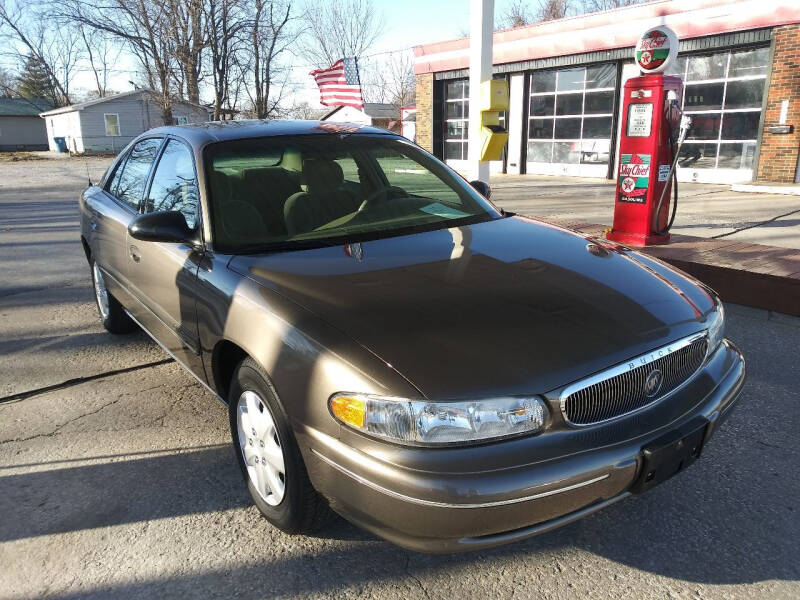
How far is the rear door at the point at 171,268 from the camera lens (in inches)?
115

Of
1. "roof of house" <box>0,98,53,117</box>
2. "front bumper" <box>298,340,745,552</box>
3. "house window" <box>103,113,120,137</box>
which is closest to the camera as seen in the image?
"front bumper" <box>298,340,745,552</box>

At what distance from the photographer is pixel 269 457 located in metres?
2.35

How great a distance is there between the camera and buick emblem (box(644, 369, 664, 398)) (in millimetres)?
2081

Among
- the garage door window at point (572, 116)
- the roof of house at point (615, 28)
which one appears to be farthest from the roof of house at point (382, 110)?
the garage door window at point (572, 116)

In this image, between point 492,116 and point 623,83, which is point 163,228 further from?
point 623,83

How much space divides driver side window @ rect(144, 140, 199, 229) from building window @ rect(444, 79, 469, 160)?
16.9 m

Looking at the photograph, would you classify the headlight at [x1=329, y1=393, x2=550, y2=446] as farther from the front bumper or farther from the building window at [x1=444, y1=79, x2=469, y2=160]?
the building window at [x1=444, y1=79, x2=469, y2=160]

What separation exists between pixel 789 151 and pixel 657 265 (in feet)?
39.3

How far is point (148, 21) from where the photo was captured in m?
24.0

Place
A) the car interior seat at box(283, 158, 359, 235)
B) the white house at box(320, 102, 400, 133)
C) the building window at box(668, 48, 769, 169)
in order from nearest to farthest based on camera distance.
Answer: the car interior seat at box(283, 158, 359, 235)
the building window at box(668, 48, 769, 169)
the white house at box(320, 102, 400, 133)

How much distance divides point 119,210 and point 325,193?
166 centimetres

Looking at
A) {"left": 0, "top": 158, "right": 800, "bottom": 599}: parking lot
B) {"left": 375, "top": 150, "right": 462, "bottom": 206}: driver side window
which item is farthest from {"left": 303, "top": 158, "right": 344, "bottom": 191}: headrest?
{"left": 0, "top": 158, "right": 800, "bottom": 599}: parking lot

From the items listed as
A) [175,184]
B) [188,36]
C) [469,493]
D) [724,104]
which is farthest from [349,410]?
[188,36]

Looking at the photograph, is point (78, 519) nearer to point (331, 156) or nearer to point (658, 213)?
point (331, 156)
